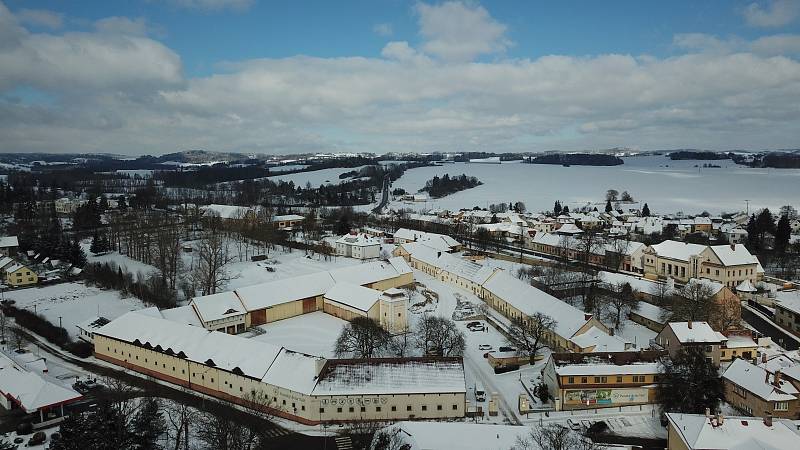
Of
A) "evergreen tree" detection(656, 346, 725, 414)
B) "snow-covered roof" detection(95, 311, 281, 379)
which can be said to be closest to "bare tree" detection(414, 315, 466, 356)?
"snow-covered roof" detection(95, 311, 281, 379)

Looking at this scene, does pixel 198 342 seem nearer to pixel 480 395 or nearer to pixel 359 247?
pixel 480 395

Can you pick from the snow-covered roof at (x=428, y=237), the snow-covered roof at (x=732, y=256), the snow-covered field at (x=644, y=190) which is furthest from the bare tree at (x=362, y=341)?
the snow-covered field at (x=644, y=190)

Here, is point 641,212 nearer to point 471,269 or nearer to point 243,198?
point 471,269

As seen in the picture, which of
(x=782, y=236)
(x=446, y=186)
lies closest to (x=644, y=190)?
(x=446, y=186)

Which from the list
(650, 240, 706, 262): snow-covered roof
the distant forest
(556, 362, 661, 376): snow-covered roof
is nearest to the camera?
(556, 362, 661, 376): snow-covered roof

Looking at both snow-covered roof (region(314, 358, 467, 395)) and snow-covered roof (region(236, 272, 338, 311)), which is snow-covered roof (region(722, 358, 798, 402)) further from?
snow-covered roof (region(236, 272, 338, 311))

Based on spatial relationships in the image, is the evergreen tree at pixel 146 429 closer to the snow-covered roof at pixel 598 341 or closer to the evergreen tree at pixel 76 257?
the snow-covered roof at pixel 598 341
